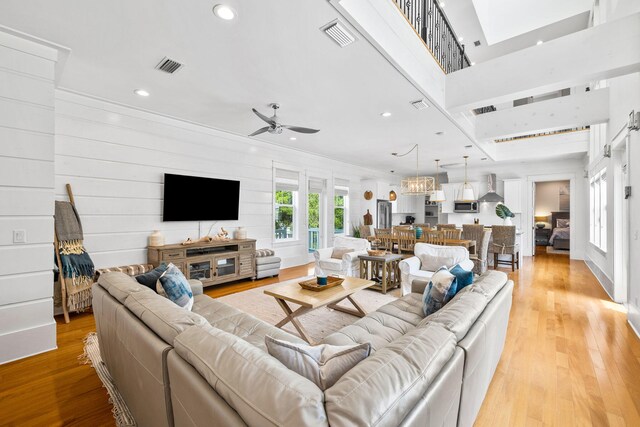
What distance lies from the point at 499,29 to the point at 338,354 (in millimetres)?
6437

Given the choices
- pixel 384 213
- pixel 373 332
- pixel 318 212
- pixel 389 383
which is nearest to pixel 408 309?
pixel 373 332

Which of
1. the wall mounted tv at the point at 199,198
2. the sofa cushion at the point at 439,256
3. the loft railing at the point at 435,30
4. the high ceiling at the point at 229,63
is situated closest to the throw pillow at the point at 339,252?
the sofa cushion at the point at 439,256

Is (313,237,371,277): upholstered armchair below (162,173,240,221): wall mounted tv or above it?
below

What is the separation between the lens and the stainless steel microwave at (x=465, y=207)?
9.14 metres

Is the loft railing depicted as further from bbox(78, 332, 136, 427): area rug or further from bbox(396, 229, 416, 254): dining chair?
bbox(78, 332, 136, 427): area rug

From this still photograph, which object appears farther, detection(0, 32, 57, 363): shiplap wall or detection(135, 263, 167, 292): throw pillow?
detection(0, 32, 57, 363): shiplap wall

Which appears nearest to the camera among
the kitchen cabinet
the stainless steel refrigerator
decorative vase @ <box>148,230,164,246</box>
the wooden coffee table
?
the wooden coffee table

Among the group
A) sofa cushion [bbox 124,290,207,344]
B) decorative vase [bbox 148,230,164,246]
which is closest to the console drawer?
decorative vase [bbox 148,230,164,246]

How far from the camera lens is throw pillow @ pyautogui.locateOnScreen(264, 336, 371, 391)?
1.08 metres

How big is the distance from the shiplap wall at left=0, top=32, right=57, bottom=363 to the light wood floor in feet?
0.91

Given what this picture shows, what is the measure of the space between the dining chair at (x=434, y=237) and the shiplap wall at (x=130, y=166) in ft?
11.4

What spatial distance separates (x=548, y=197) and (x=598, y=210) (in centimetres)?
542

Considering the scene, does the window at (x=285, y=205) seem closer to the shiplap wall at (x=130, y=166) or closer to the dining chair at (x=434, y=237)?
the shiplap wall at (x=130, y=166)

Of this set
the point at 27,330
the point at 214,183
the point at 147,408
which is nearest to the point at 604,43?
the point at 147,408
